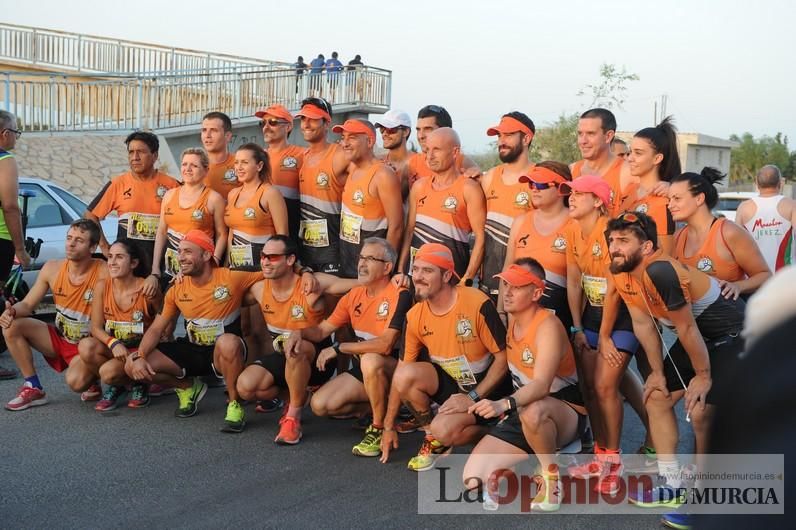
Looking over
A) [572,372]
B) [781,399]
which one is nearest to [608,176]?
[572,372]

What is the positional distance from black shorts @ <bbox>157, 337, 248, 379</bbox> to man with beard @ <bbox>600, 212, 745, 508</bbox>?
10.3 feet

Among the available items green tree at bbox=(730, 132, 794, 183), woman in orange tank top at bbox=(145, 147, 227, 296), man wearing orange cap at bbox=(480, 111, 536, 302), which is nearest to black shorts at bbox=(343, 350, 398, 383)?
man wearing orange cap at bbox=(480, 111, 536, 302)

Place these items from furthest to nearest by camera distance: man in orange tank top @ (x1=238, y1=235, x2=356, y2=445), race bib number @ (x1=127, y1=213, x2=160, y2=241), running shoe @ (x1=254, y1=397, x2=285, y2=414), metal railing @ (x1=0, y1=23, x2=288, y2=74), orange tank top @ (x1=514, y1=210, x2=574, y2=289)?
metal railing @ (x1=0, y1=23, x2=288, y2=74) → race bib number @ (x1=127, y1=213, x2=160, y2=241) → running shoe @ (x1=254, y1=397, x2=285, y2=414) → man in orange tank top @ (x1=238, y1=235, x2=356, y2=445) → orange tank top @ (x1=514, y1=210, x2=574, y2=289)

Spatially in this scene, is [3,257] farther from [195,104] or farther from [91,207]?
[195,104]

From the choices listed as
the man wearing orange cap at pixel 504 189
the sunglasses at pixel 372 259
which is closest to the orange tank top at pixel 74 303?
the sunglasses at pixel 372 259

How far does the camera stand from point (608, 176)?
6477 millimetres

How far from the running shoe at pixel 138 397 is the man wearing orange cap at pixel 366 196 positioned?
6.46 ft

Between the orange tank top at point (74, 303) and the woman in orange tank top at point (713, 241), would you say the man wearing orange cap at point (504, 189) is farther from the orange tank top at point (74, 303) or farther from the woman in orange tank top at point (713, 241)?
the orange tank top at point (74, 303)

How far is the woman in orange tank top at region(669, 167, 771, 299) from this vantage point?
5.55m

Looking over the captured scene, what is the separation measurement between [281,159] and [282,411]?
211 cm

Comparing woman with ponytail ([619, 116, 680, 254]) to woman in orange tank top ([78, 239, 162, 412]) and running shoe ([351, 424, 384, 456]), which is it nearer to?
running shoe ([351, 424, 384, 456])

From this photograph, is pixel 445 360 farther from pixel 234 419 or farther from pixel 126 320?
pixel 126 320

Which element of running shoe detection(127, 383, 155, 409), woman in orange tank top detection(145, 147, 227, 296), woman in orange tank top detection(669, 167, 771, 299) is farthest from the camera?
woman in orange tank top detection(145, 147, 227, 296)

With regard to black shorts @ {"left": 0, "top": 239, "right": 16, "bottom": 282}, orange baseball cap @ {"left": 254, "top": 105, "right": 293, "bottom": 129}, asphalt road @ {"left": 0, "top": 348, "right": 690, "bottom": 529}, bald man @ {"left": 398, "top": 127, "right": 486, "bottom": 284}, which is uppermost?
orange baseball cap @ {"left": 254, "top": 105, "right": 293, "bottom": 129}
